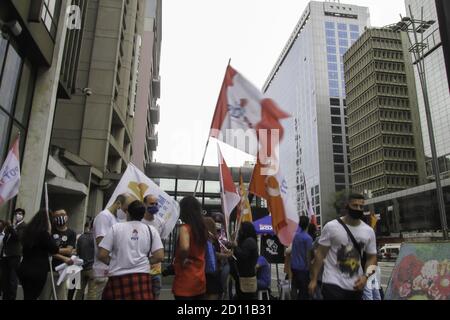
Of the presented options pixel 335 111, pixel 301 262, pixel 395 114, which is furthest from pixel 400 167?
pixel 301 262

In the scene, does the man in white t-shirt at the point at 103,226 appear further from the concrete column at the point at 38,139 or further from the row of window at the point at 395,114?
the row of window at the point at 395,114

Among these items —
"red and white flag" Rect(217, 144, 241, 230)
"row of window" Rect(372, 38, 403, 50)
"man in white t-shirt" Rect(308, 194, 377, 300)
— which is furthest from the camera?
"row of window" Rect(372, 38, 403, 50)

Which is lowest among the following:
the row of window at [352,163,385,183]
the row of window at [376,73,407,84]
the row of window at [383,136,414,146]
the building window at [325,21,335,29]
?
the row of window at [352,163,385,183]

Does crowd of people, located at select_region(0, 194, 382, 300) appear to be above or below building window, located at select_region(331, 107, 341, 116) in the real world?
below

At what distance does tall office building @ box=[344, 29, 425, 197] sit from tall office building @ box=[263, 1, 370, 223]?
2005 cm

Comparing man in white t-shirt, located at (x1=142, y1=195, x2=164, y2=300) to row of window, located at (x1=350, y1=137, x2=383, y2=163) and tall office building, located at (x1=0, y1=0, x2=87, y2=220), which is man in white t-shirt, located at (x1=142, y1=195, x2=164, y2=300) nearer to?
tall office building, located at (x1=0, y1=0, x2=87, y2=220)

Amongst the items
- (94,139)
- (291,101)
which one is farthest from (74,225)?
(291,101)

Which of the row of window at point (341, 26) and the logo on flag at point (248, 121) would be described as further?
the row of window at point (341, 26)

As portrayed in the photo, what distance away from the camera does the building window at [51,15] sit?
44.1ft

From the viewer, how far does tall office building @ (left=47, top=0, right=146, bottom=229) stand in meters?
21.5

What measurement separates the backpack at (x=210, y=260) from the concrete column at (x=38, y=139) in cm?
958

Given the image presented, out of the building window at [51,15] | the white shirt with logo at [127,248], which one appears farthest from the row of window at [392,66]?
the white shirt with logo at [127,248]

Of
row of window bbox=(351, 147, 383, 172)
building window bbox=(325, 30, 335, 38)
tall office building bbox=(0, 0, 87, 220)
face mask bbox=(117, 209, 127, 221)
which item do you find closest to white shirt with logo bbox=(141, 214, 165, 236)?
face mask bbox=(117, 209, 127, 221)

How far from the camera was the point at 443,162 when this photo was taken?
223 feet
